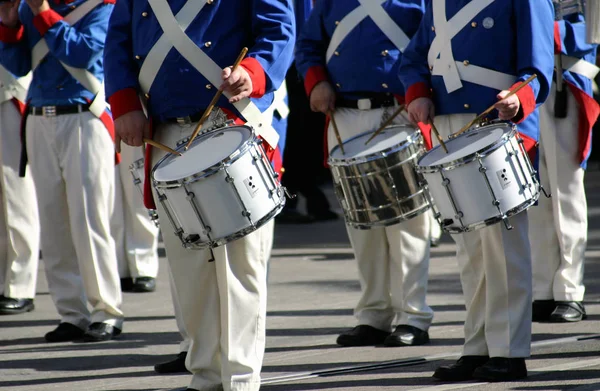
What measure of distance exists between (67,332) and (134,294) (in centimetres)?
164

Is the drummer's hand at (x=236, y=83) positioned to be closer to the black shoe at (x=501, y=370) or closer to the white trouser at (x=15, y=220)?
the black shoe at (x=501, y=370)

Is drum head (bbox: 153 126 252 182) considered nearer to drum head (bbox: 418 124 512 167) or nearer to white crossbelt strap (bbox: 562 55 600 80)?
drum head (bbox: 418 124 512 167)

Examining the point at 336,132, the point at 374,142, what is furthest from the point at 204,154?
the point at 336,132

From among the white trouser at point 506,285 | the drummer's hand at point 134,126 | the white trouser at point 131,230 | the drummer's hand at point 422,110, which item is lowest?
the white trouser at point 131,230

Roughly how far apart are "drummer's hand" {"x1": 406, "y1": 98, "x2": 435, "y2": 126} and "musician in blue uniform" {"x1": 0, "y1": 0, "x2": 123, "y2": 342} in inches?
79.9

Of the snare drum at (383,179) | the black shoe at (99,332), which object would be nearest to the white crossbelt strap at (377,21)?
the snare drum at (383,179)

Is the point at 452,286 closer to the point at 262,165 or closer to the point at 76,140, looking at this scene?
the point at 76,140

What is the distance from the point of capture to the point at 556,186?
6.45 metres

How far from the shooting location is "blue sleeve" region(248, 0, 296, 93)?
14.5ft

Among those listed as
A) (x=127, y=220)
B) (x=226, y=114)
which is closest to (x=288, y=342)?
(x=226, y=114)

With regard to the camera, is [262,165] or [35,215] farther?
[35,215]

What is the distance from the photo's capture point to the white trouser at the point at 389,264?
19.5 ft

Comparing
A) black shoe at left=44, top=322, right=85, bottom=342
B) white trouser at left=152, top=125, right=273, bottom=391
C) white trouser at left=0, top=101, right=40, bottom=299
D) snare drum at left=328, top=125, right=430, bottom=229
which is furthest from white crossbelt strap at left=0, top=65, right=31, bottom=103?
white trouser at left=152, top=125, right=273, bottom=391

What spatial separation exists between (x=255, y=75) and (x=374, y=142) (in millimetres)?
1570
